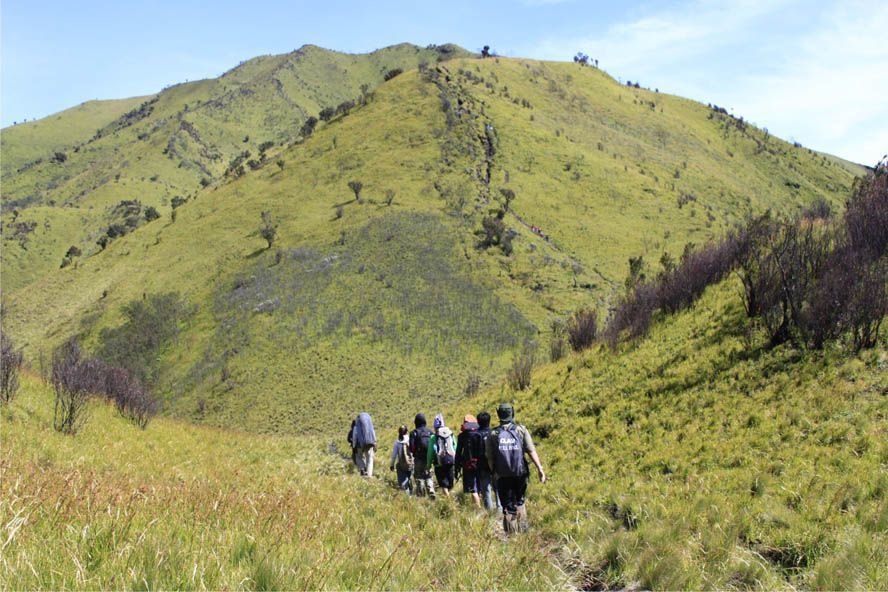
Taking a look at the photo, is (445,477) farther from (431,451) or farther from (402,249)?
(402,249)

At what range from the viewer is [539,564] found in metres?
4.15

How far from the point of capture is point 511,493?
7012mm

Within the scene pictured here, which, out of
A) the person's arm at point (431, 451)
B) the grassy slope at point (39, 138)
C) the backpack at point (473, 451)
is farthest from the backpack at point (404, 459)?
the grassy slope at point (39, 138)

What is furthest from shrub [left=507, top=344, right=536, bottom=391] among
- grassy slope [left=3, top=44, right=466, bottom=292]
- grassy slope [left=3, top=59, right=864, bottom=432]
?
grassy slope [left=3, top=44, right=466, bottom=292]

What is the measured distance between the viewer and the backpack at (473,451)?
8055 mm

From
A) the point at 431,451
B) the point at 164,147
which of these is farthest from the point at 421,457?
the point at 164,147

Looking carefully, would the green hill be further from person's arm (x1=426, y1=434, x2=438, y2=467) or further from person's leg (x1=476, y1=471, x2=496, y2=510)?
person's arm (x1=426, y1=434, x2=438, y2=467)

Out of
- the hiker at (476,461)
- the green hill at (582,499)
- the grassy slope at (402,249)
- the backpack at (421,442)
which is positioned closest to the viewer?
the green hill at (582,499)

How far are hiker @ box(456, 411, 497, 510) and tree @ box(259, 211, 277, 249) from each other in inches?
1915

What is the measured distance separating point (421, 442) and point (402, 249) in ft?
129

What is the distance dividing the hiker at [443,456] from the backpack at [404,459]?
3.24 feet

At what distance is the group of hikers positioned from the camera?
22.5 feet

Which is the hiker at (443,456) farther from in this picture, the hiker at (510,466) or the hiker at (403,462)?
the hiker at (510,466)

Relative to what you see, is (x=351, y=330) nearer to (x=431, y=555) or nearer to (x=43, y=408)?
(x=43, y=408)
